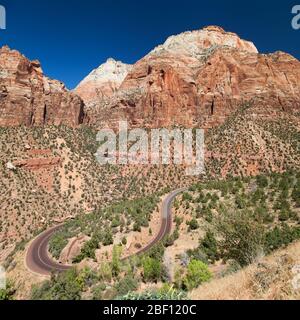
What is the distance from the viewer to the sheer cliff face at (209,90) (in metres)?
97.8

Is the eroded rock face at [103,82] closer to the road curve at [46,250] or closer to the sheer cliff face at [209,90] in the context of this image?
the sheer cliff face at [209,90]

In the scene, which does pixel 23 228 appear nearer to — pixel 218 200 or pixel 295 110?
pixel 218 200

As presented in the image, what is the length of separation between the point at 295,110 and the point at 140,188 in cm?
5619

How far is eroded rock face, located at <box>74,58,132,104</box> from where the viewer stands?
163 m

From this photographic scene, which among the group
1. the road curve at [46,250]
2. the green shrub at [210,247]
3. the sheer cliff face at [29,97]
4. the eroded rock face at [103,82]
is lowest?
the road curve at [46,250]

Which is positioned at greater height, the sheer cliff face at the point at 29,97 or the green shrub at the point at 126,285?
the sheer cliff face at the point at 29,97

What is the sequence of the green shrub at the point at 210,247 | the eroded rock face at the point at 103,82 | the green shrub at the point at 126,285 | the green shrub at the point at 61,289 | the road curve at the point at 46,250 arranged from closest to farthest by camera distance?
1. the green shrub at the point at 126,285
2. the green shrub at the point at 61,289
3. the green shrub at the point at 210,247
4. the road curve at the point at 46,250
5. the eroded rock face at the point at 103,82

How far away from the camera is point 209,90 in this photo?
101 m

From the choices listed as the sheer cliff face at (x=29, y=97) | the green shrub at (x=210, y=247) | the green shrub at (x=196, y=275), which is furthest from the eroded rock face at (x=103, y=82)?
the green shrub at (x=196, y=275)

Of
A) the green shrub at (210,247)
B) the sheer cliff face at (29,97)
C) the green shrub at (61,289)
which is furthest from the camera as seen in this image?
the sheer cliff face at (29,97)

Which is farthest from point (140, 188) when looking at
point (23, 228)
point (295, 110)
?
point (295, 110)

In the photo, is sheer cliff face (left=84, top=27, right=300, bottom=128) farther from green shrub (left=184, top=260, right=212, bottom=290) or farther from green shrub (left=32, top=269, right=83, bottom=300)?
green shrub (left=184, top=260, right=212, bottom=290)

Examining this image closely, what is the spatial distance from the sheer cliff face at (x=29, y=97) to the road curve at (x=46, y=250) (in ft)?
137

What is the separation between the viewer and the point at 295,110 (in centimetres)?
9631
